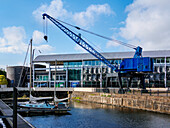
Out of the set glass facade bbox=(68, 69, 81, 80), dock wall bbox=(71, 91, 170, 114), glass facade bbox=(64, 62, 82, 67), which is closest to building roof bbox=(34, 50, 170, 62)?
glass facade bbox=(64, 62, 82, 67)

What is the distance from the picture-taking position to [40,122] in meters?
29.3

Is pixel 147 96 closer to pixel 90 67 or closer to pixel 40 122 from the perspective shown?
pixel 40 122

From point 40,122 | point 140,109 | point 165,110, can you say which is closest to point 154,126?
point 165,110

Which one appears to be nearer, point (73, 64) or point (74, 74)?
point (74, 74)

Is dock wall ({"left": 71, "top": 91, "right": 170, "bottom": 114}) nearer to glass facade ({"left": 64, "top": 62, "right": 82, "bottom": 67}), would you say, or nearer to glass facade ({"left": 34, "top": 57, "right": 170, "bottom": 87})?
glass facade ({"left": 34, "top": 57, "right": 170, "bottom": 87})

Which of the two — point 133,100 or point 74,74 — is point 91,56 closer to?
point 74,74

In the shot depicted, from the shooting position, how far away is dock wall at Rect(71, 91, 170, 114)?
35103 mm

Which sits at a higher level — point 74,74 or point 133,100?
point 74,74

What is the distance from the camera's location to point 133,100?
4181 cm

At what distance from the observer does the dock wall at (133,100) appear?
1382 inches

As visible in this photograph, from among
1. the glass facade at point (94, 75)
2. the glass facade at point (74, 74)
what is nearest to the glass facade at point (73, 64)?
the glass facade at point (94, 75)

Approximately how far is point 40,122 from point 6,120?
8485 mm

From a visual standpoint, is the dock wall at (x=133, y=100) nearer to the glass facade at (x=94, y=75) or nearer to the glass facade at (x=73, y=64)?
the glass facade at (x=94, y=75)

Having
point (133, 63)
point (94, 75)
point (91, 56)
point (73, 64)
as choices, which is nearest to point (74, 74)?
point (73, 64)
